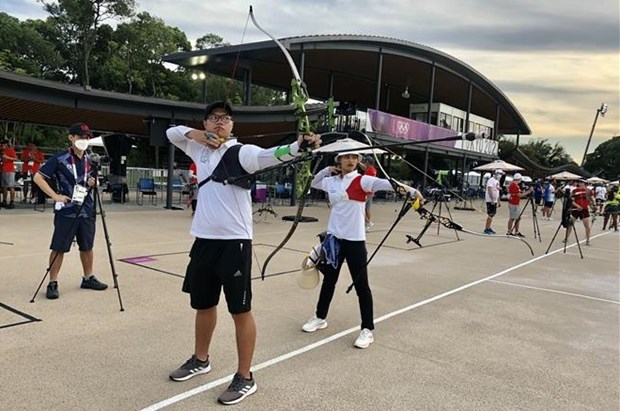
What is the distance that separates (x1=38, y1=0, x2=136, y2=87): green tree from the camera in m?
41.0

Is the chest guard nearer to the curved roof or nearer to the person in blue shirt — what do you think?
the person in blue shirt

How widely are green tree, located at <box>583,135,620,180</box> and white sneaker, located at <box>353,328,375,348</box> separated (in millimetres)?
84258

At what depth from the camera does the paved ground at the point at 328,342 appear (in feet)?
11.2

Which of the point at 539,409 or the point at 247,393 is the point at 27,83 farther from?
the point at 539,409

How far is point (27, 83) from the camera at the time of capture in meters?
12.3

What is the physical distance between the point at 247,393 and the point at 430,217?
249 centimetres

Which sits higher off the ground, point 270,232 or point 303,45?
point 303,45

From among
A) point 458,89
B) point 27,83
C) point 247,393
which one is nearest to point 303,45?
point 27,83

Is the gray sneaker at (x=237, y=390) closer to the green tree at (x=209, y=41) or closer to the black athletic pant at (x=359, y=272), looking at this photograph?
the black athletic pant at (x=359, y=272)

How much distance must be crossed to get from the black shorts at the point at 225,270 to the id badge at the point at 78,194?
8.57 feet

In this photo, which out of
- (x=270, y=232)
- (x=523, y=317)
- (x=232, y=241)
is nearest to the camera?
(x=232, y=241)

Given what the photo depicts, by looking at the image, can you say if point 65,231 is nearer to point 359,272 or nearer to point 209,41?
point 359,272

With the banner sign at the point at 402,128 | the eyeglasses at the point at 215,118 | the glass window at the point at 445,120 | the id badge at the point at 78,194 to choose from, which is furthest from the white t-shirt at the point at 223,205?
the glass window at the point at 445,120

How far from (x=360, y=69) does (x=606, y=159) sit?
68978 millimetres
